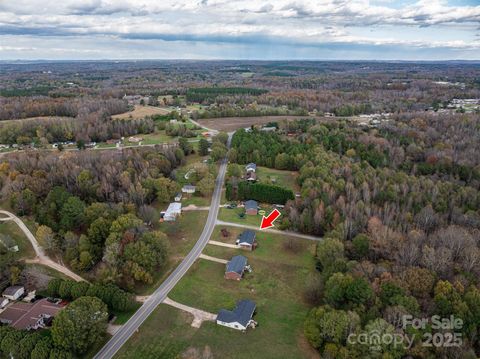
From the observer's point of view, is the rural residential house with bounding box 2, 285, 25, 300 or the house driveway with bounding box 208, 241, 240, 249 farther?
the house driveway with bounding box 208, 241, 240, 249

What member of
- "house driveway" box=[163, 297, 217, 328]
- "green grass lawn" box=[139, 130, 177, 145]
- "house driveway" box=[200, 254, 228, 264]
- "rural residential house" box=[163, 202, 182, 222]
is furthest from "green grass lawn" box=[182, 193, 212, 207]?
"green grass lawn" box=[139, 130, 177, 145]

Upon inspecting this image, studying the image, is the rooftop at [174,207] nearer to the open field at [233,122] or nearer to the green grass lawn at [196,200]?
the green grass lawn at [196,200]

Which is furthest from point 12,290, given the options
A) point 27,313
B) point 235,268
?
point 235,268

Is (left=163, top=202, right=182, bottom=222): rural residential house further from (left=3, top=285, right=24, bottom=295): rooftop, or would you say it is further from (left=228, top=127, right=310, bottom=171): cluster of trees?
(left=228, top=127, right=310, bottom=171): cluster of trees

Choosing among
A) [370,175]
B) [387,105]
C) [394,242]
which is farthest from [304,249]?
[387,105]

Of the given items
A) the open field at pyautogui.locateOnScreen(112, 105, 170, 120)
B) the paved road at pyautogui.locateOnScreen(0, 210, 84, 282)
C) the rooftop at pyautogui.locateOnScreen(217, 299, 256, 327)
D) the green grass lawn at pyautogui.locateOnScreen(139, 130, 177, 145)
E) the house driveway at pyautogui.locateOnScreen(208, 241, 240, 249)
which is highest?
the open field at pyautogui.locateOnScreen(112, 105, 170, 120)

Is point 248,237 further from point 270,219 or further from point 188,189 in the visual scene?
point 188,189
